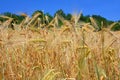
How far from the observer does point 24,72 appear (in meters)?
2.30

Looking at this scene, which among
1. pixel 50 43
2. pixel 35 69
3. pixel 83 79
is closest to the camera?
pixel 35 69

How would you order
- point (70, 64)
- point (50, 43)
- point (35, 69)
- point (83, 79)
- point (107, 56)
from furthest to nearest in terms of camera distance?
point (50, 43) → point (107, 56) → point (70, 64) → point (83, 79) → point (35, 69)

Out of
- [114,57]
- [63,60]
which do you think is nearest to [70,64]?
[63,60]

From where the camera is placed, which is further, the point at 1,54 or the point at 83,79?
the point at 1,54

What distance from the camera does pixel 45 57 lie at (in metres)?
2.99

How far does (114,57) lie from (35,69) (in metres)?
1.02

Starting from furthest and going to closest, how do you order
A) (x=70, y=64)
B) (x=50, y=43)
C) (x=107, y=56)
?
(x=50, y=43)
(x=107, y=56)
(x=70, y=64)

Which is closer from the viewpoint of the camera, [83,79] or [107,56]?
[83,79]

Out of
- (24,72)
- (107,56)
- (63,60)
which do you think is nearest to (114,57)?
(107,56)

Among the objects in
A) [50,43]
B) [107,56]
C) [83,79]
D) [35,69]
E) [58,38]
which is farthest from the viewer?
[58,38]

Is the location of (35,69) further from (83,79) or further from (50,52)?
(50,52)

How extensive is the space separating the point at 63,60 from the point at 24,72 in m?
0.68

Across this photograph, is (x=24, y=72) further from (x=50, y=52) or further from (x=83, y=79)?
(x=50, y=52)

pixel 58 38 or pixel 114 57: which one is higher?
pixel 58 38
